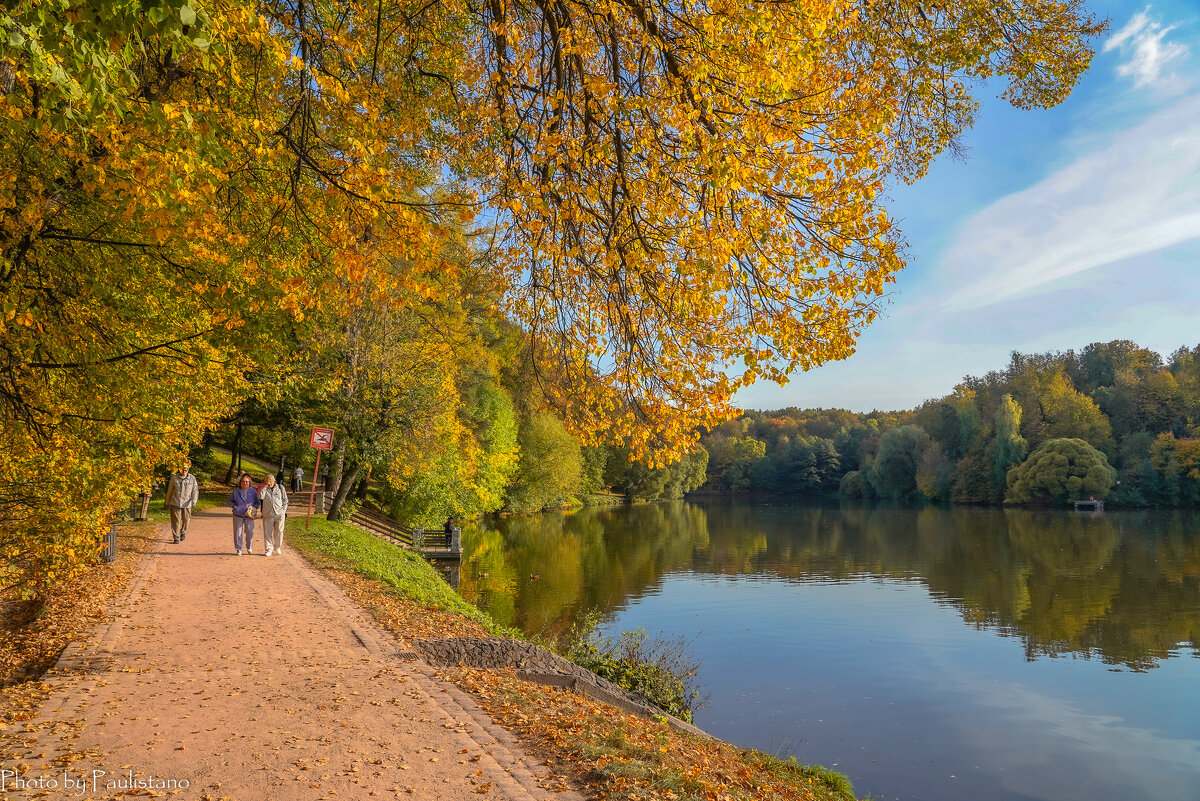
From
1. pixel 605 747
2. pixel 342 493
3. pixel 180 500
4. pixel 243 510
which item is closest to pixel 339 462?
pixel 342 493

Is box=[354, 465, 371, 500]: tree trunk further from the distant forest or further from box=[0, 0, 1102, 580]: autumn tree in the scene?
the distant forest

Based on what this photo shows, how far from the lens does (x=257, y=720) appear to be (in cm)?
561

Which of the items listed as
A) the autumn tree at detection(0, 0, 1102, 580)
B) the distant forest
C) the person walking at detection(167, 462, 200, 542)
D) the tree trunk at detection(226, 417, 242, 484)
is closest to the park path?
the autumn tree at detection(0, 0, 1102, 580)

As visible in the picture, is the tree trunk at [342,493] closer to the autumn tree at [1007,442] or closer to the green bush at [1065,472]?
the green bush at [1065,472]

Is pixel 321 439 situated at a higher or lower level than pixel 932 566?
higher

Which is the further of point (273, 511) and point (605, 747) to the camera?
point (273, 511)

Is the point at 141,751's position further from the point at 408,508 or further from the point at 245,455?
→ the point at 245,455

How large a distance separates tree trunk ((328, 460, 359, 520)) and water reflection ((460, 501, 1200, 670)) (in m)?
4.27

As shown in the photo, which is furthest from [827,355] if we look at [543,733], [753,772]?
[753,772]

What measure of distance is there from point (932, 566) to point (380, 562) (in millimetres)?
21424

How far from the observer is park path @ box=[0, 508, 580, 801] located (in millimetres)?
4566

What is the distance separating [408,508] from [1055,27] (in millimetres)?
25265

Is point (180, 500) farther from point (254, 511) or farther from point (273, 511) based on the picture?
point (273, 511)

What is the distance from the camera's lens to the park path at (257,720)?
457 centimetres
